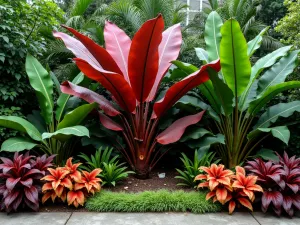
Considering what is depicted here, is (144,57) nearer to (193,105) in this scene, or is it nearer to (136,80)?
(136,80)

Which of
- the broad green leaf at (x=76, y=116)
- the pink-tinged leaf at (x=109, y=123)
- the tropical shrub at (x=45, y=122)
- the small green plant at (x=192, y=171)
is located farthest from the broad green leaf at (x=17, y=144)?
the small green plant at (x=192, y=171)

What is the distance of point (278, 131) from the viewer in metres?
4.16

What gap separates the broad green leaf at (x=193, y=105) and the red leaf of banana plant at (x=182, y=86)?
36cm

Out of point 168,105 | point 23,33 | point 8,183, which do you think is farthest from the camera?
point 23,33

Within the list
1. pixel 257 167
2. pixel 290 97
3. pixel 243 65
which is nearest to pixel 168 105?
pixel 243 65

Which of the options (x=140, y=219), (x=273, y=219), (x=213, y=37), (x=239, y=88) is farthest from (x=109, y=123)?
(x=273, y=219)

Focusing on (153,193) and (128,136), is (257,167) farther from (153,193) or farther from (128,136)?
(128,136)

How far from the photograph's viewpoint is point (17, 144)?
412cm

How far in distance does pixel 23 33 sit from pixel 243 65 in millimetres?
3673

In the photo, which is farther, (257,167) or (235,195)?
(257,167)

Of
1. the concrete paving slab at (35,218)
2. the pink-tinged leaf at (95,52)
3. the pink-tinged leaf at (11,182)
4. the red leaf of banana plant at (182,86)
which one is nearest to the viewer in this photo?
the concrete paving slab at (35,218)

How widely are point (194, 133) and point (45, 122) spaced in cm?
252

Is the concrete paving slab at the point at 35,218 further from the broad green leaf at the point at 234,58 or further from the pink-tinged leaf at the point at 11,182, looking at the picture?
the broad green leaf at the point at 234,58

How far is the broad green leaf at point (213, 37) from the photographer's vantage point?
16.1 ft
